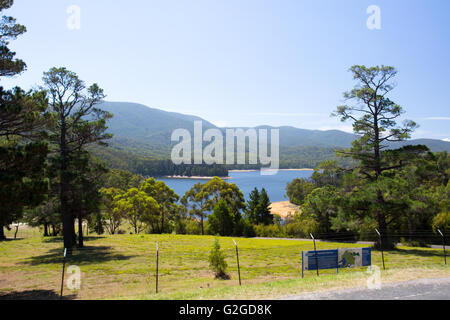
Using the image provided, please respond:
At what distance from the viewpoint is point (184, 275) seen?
11266mm

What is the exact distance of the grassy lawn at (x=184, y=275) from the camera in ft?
26.4

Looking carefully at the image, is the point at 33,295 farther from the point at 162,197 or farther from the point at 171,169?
the point at 171,169

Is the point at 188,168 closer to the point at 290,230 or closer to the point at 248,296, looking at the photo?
the point at 290,230

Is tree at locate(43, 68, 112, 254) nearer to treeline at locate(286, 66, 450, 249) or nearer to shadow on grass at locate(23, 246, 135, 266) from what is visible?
shadow on grass at locate(23, 246, 135, 266)

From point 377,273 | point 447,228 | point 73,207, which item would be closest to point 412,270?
point 377,273

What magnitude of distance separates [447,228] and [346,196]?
1026 centimetres

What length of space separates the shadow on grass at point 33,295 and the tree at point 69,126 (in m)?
8.46

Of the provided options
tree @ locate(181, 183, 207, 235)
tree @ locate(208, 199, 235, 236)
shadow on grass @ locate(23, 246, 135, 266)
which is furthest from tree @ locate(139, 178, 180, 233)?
shadow on grass @ locate(23, 246, 135, 266)

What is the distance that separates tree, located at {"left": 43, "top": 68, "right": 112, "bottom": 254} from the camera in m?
17.5

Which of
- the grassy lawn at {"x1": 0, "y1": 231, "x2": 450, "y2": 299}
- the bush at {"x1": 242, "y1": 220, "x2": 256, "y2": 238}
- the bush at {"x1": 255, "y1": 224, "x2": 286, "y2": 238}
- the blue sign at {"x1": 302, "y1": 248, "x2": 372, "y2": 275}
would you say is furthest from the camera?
the bush at {"x1": 242, "y1": 220, "x2": 256, "y2": 238}

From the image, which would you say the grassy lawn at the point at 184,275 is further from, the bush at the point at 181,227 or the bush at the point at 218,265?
the bush at the point at 181,227

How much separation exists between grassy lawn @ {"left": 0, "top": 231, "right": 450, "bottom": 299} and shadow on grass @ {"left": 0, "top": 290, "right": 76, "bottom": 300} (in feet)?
0.11

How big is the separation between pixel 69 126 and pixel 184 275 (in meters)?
12.9
